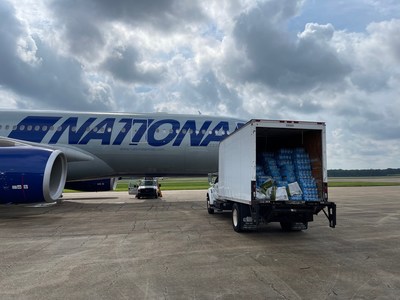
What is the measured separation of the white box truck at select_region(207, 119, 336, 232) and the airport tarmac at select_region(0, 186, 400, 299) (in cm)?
65

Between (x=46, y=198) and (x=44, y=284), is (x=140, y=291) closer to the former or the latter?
(x=44, y=284)

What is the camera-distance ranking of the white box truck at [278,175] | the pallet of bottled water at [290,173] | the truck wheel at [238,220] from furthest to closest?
the truck wheel at [238,220]
the pallet of bottled water at [290,173]
the white box truck at [278,175]

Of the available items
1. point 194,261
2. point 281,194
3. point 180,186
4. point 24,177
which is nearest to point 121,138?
point 24,177

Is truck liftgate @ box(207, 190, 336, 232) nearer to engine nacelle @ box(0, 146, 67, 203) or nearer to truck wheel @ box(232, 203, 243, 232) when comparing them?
truck wheel @ box(232, 203, 243, 232)

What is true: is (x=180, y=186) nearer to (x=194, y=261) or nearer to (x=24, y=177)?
(x=24, y=177)

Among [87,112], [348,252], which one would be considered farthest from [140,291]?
[87,112]

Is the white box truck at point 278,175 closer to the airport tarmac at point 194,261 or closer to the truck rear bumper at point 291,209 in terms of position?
the truck rear bumper at point 291,209

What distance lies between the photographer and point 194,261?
23.3 ft

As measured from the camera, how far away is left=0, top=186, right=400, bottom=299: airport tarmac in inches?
211

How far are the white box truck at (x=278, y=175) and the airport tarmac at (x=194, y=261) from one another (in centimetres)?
65

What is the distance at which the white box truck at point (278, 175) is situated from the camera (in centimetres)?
933

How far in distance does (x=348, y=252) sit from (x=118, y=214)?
31.8 ft

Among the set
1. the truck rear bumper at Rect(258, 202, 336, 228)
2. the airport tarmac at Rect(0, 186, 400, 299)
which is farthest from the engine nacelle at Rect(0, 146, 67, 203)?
the truck rear bumper at Rect(258, 202, 336, 228)

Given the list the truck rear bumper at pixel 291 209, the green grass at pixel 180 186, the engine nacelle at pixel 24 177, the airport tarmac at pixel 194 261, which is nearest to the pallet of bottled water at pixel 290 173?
the truck rear bumper at pixel 291 209
